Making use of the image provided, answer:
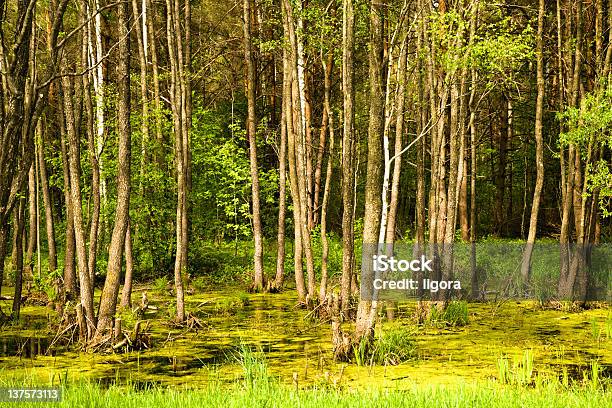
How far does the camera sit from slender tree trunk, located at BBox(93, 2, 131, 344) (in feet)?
34.2

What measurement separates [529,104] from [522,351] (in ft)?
58.2

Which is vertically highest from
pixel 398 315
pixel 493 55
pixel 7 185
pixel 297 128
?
pixel 493 55

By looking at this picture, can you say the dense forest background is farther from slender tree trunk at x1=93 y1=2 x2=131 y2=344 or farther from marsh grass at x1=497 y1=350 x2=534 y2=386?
marsh grass at x1=497 y1=350 x2=534 y2=386

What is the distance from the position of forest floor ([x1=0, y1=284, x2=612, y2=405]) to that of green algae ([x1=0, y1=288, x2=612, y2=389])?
0.05ft

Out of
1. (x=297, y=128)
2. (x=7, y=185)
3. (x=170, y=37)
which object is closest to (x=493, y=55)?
(x=297, y=128)

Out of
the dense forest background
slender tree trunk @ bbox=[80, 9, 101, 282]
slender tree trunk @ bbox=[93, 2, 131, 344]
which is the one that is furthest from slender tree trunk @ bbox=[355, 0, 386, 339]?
slender tree trunk @ bbox=[80, 9, 101, 282]

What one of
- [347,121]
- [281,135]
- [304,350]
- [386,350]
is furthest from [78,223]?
[281,135]

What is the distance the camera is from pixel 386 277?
17609 mm

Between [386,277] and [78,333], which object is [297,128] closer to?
[386,277]

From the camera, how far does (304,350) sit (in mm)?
10242

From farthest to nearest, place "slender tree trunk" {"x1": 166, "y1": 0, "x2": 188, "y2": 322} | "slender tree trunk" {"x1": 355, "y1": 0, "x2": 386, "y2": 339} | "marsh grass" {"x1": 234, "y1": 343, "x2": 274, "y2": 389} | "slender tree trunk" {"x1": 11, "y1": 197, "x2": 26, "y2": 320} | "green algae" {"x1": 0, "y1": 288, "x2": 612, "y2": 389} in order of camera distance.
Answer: "slender tree trunk" {"x1": 166, "y1": 0, "x2": 188, "y2": 322}, "slender tree trunk" {"x1": 11, "y1": 197, "x2": 26, "y2": 320}, "slender tree trunk" {"x1": 355, "y1": 0, "x2": 386, "y2": 339}, "green algae" {"x1": 0, "y1": 288, "x2": 612, "y2": 389}, "marsh grass" {"x1": 234, "y1": 343, "x2": 274, "y2": 389}

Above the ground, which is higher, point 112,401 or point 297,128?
point 297,128

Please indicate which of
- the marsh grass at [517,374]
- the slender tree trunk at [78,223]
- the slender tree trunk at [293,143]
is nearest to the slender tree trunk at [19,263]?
the slender tree trunk at [78,223]

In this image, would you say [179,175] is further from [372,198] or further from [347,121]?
[372,198]
